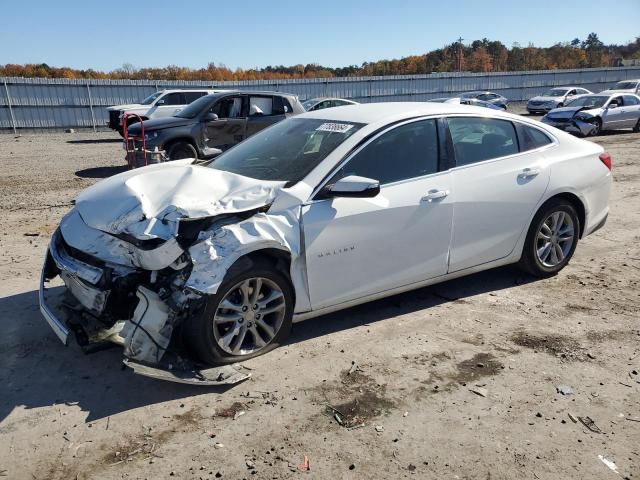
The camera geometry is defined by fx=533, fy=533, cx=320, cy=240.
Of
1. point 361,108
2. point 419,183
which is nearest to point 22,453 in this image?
point 419,183

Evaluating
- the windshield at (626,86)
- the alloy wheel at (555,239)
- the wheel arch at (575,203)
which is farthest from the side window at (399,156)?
the windshield at (626,86)

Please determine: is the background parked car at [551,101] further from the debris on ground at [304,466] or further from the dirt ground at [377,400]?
the debris on ground at [304,466]

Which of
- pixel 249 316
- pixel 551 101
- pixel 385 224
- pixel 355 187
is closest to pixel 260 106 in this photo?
pixel 385 224

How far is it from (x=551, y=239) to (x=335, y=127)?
2467mm

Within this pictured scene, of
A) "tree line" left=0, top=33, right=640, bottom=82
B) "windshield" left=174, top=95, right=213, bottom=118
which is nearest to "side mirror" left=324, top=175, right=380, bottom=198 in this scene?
"windshield" left=174, top=95, right=213, bottom=118

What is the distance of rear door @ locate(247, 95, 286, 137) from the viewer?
11.7 m

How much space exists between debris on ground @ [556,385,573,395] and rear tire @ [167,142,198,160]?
9.17 m

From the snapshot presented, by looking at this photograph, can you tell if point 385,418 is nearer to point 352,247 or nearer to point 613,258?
point 352,247

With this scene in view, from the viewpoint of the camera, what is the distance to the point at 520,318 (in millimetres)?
4504

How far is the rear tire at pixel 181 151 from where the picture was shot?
1097 cm

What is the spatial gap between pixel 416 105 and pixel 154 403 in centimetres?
325

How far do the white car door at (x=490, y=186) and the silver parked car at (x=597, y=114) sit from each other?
15.3 metres

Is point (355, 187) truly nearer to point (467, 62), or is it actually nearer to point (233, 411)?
point (233, 411)

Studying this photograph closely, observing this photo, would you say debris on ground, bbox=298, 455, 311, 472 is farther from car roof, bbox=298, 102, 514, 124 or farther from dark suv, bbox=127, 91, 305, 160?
dark suv, bbox=127, 91, 305, 160
